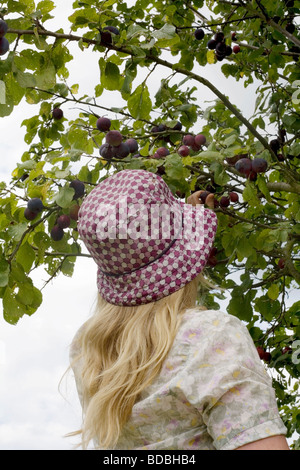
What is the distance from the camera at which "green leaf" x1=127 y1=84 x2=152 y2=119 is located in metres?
2.95

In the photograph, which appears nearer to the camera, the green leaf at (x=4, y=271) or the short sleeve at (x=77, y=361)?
the short sleeve at (x=77, y=361)

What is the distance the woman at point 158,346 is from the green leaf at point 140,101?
1.14 m

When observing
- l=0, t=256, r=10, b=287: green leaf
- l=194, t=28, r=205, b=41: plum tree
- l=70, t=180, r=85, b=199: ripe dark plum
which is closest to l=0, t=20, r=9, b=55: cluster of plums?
l=70, t=180, r=85, b=199: ripe dark plum

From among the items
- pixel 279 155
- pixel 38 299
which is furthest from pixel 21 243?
pixel 279 155

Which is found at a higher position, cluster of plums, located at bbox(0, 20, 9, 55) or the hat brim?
cluster of plums, located at bbox(0, 20, 9, 55)

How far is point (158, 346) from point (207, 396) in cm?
21

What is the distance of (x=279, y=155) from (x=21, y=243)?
6.78ft

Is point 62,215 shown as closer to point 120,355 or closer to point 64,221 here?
point 64,221

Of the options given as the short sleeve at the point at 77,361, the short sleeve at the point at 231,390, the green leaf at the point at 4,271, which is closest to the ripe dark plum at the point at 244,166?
the green leaf at the point at 4,271

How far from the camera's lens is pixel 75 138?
310 centimetres

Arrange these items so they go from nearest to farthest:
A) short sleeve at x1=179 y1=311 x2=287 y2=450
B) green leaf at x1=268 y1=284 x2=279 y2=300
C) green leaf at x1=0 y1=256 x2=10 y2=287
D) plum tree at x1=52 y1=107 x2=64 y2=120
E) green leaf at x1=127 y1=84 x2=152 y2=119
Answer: short sleeve at x1=179 y1=311 x2=287 y2=450 < green leaf at x1=0 y1=256 x2=10 y2=287 < green leaf at x1=127 y1=84 x2=152 y2=119 < plum tree at x1=52 y1=107 x2=64 y2=120 < green leaf at x1=268 y1=284 x2=279 y2=300

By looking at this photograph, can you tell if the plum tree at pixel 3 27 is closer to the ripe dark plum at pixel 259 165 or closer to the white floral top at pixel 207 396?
the white floral top at pixel 207 396

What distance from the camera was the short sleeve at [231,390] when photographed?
4.37 ft

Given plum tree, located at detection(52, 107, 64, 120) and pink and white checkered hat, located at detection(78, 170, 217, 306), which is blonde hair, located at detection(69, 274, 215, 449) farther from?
plum tree, located at detection(52, 107, 64, 120)
